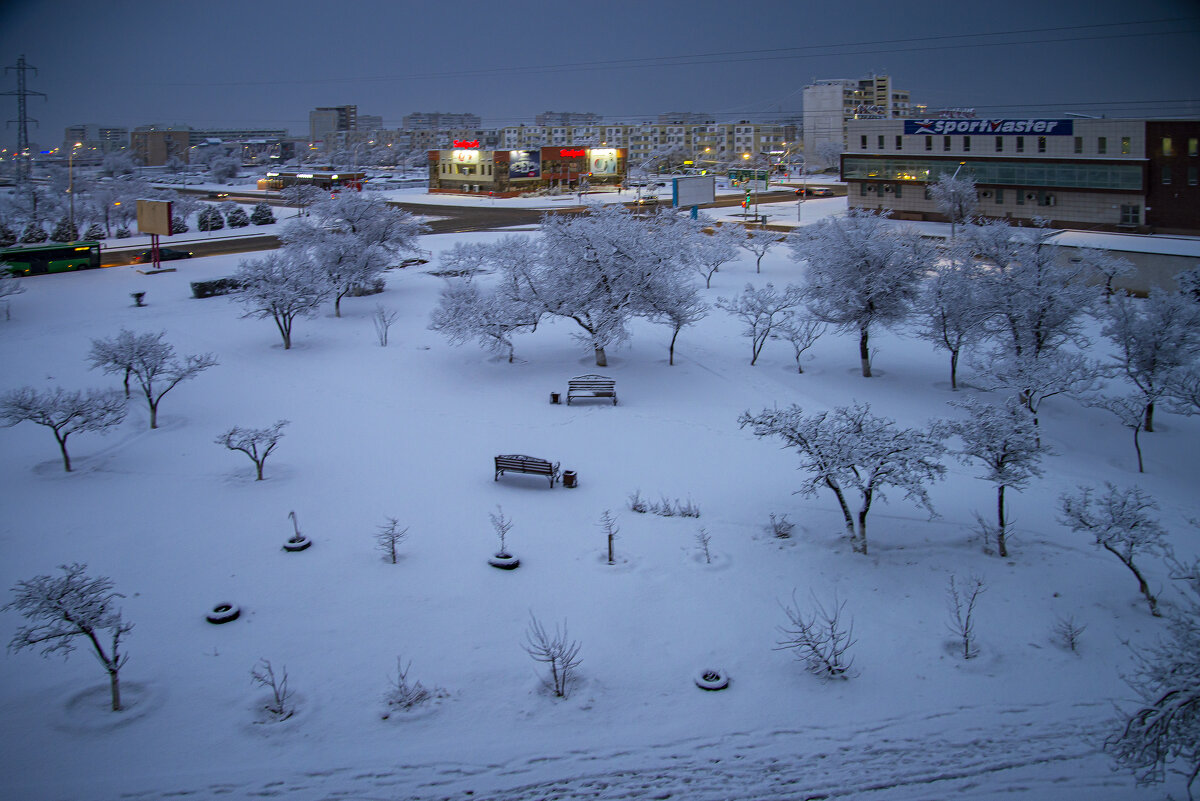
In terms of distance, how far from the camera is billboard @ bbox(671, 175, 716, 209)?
53594 millimetres

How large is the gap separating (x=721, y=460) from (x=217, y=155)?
553ft

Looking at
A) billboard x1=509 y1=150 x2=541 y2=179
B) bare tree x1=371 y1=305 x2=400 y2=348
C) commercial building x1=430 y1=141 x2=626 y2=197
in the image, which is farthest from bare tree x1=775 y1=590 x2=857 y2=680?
billboard x1=509 y1=150 x2=541 y2=179

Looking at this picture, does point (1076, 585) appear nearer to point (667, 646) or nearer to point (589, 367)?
point (667, 646)

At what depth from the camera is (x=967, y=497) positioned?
56.1 ft

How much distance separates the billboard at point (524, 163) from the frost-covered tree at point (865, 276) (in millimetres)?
70181

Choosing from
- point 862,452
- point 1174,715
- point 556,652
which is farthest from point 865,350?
point 1174,715

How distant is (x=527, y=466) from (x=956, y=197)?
145 feet

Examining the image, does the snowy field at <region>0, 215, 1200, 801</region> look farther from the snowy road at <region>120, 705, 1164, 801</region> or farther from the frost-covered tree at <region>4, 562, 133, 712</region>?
the frost-covered tree at <region>4, 562, 133, 712</region>

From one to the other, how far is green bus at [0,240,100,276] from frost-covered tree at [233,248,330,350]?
17.9 meters

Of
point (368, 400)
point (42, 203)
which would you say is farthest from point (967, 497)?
point (42, 203)

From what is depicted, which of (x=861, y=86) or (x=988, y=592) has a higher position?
(x=861, y=86)

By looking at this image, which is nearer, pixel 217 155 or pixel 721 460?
pixel 721 460

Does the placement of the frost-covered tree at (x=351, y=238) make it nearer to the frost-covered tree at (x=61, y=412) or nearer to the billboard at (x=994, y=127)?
the frost-covered tree at (x=61, y=412)

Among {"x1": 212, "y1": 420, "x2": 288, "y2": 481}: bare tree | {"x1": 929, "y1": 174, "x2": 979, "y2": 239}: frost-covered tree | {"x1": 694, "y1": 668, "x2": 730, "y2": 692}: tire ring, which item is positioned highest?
{"x1": 929, "y1": 174, "x2": 979, "y2": 239}: frost-covered tree
